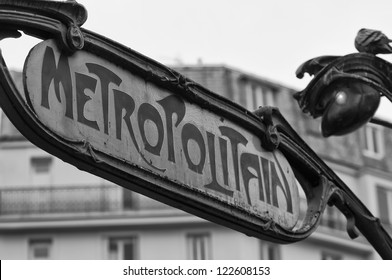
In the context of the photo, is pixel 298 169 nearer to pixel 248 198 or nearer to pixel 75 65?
pixel 248 198

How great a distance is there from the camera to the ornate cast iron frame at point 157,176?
4773mm

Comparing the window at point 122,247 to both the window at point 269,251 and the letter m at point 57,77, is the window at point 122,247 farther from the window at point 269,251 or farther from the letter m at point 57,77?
the letter m at point 57,77

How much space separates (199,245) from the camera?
38375mm

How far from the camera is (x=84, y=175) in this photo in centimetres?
3878

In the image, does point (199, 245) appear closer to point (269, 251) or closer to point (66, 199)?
point (269, 251)

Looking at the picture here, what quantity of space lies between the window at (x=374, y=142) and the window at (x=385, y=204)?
4.39ft

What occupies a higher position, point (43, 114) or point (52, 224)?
point (52, 224)

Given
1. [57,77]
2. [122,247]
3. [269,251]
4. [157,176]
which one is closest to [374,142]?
[269,251]

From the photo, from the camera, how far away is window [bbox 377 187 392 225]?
41.5 m

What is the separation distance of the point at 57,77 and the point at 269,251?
3410cm

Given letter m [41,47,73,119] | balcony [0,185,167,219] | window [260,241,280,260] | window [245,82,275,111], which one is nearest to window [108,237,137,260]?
balcony [0,185,167,219]

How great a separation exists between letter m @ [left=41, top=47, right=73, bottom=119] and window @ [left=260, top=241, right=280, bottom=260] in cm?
3359
